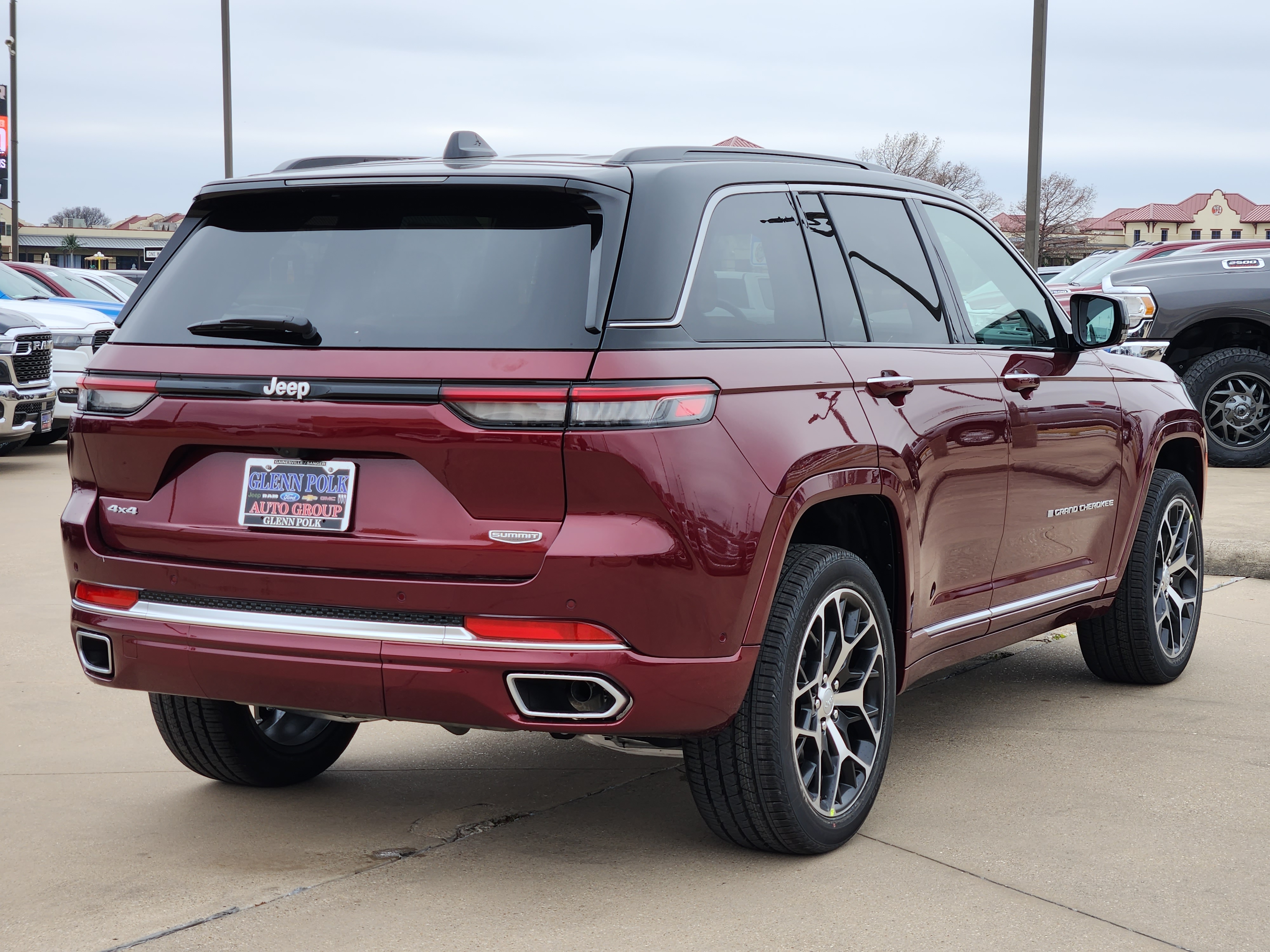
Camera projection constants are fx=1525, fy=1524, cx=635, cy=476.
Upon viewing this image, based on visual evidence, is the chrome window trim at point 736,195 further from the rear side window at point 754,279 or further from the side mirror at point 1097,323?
the side mirror at point 1097,323

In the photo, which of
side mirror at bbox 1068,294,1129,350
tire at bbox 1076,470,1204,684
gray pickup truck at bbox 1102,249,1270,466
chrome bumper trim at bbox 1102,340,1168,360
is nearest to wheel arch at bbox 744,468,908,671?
side mirror at bbox 1068,294,1129,350

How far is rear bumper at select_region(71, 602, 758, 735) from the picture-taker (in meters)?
3.44

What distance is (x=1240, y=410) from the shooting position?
13.1m

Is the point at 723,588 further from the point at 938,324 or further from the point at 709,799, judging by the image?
the point at 938,324

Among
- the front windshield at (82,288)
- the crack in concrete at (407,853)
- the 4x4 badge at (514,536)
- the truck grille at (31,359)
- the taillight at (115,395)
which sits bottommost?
the front windshield at (82,288)

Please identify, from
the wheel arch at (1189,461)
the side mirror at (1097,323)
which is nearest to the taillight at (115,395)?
the side mirror at (1097,323)

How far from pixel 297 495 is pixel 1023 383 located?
8.23 feet

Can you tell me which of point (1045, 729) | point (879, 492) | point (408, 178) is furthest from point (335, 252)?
point (1045, 729)

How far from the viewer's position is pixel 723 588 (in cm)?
352

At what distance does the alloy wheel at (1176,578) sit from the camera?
6023 millimetres

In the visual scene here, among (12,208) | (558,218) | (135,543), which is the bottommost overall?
(12,208)

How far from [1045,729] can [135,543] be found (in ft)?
10.6

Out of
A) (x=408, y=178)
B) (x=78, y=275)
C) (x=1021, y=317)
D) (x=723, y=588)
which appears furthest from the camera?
(x=78, y=275)

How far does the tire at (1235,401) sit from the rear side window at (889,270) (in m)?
8.97
